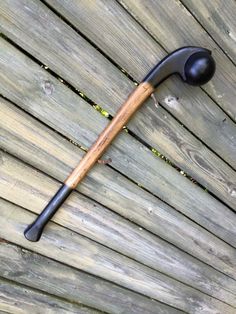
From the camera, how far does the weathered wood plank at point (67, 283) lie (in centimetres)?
161

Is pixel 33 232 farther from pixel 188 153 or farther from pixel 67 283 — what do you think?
pixel 188 153

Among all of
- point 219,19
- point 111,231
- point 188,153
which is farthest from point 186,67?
point 111,231

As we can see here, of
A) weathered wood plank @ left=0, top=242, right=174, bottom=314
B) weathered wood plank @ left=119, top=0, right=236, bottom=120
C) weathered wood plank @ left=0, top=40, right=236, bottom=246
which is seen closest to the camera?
weathered wood plank @ left=0, top=40, right=236, bottom=246

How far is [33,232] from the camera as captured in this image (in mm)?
1545

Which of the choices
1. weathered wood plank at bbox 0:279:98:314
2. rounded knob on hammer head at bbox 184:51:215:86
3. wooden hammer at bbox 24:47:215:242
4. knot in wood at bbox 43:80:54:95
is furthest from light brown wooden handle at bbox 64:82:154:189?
weathered wood plank at bbox 0:279:98:314

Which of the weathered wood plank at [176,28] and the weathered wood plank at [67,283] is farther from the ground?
the weathered wood plank at [176,28]

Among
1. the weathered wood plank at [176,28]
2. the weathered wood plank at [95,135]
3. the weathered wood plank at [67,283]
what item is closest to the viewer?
the weathered wood plank at [95,135]

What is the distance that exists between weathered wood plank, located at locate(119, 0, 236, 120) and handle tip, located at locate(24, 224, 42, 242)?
0.87 m

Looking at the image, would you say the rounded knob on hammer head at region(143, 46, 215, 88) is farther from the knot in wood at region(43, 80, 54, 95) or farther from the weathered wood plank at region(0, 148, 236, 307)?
the weathered wood plank at region(0, 148, 236, 307)

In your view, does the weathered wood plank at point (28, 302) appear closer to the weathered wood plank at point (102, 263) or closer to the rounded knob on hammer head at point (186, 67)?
the weathered wood plank at point (102, 263)

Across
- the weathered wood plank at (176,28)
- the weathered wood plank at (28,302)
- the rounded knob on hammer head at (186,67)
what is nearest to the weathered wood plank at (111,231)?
the weathered wood plank at (28,302)

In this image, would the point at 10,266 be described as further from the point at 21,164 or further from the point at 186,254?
the point at 186,254

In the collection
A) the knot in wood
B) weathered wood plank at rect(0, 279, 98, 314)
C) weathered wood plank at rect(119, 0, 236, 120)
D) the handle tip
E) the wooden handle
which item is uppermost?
weathered wood plank at rect(119, 0, 236, 120)

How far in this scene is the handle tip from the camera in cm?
154
